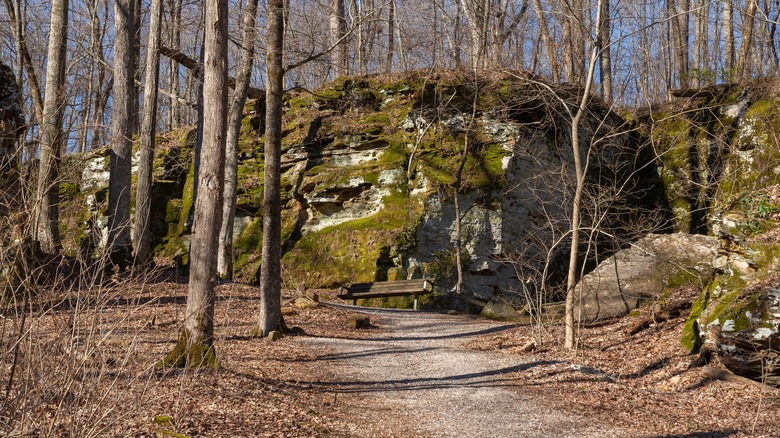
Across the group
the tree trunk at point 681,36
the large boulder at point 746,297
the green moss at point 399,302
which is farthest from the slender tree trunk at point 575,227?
the tree trunk at point 681,36

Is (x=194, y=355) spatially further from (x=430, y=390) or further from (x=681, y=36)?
(x=681, y=36)

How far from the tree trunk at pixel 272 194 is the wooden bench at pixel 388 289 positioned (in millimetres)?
5055

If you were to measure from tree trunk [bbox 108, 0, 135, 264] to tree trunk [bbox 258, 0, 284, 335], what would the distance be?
18.3 feet

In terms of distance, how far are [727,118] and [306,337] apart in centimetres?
1527

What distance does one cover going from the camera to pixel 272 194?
34.6ft

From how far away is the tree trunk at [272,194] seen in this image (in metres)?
10.5

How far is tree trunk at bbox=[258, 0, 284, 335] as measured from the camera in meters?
10.5

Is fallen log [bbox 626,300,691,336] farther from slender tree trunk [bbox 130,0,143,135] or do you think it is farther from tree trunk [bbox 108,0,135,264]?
slender tree trunk [bbox 130,0,143,135]

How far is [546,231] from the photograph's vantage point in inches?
727

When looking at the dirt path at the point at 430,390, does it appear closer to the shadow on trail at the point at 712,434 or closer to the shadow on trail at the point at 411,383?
the shadow on trail at the point at 411,383

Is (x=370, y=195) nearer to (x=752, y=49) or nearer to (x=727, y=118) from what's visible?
(x=727, y=118)

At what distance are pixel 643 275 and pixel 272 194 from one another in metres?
7.84

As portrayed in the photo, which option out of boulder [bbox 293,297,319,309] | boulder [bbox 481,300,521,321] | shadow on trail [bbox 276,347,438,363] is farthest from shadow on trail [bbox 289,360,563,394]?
boulder [bbox 481,300,521,321]

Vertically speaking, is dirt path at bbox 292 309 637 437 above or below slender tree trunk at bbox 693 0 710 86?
below
